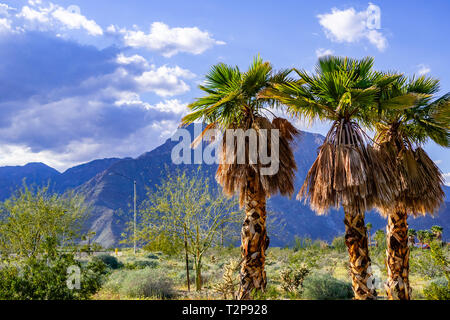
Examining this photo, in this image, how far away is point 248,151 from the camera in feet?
38.2

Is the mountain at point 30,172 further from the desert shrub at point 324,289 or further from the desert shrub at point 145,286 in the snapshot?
the desert shrub at point 324,289

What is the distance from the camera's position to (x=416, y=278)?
2453 cm

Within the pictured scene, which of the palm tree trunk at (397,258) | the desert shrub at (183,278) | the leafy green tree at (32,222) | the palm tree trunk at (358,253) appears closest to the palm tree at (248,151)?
the palm tree trunk at (358,253)

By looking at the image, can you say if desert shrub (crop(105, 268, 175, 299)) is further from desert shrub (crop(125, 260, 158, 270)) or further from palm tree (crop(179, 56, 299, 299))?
desert shrub (crop(125, 260, 158, 270))

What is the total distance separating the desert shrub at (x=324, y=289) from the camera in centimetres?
1670

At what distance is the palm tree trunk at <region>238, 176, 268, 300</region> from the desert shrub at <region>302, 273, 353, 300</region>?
20.0 ft

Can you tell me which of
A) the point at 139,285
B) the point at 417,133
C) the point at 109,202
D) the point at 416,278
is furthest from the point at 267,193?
the point at 109,202

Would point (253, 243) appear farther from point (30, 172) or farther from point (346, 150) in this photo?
point (30, 172)

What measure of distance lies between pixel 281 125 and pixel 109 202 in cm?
10049

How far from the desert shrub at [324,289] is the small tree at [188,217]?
4257 millimetres

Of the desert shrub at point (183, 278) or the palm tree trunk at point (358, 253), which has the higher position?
the palm tree trunk at point (358, 253)

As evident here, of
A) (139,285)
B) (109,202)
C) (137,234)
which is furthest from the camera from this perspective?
(109,202)
